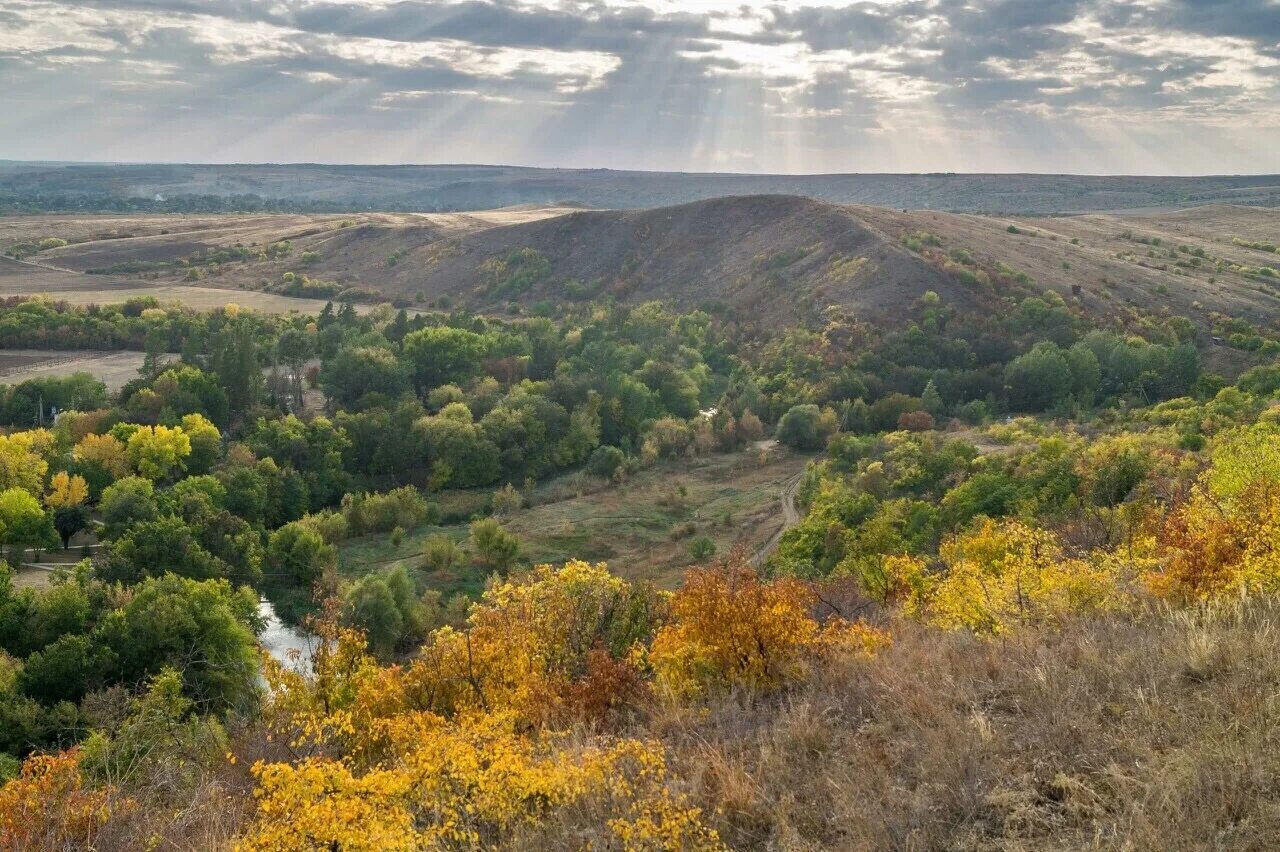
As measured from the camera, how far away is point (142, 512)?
3631 centimetres

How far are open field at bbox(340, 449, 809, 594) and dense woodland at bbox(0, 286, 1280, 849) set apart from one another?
1513 mm

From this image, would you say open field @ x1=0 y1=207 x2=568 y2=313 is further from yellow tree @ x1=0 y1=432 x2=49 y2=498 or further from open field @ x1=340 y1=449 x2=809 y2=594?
open field @ x1=340 y1=449 x2=809 y2=594

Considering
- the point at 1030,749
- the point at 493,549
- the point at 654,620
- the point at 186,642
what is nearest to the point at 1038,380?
the point at 493,549

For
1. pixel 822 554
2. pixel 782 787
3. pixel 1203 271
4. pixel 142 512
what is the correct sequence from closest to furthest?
1. pixel 782 787
2. pixel 822 554
3. pixel 142 512
4. pixel 1203 271

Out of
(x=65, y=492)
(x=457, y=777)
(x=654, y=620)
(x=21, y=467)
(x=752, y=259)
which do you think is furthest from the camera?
(x=752, y=259)

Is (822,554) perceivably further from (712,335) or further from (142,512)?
(712,335)

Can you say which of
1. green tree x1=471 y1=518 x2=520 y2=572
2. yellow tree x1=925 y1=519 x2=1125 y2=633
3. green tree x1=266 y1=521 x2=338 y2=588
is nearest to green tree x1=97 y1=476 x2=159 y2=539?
green tree x1=266 y1=521 x2=338 y2=588

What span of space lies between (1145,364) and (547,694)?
180 ft

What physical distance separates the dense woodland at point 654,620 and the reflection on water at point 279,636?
713 millimetres

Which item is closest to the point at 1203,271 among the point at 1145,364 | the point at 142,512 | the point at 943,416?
the point at 1145,364

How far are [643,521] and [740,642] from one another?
106 feet

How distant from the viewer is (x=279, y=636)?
114ft

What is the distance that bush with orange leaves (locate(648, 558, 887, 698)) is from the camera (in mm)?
13203

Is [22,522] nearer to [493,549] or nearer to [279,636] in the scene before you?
[279,636]
